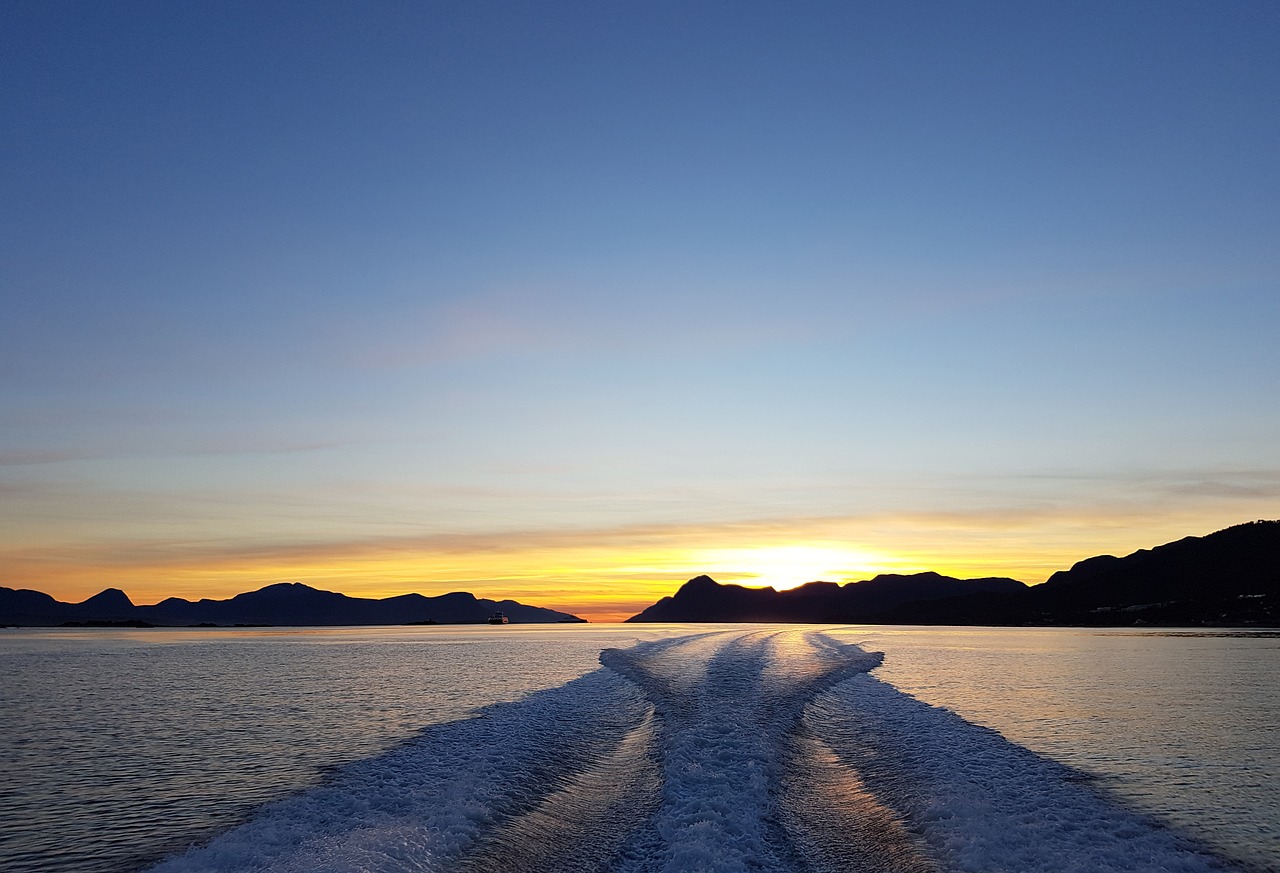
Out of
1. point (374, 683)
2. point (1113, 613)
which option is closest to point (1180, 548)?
point (1113, 613)

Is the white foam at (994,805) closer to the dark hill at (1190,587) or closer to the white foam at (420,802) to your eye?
the white foam at (420,802)

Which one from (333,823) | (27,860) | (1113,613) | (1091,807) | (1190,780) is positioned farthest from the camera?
(1113,613)

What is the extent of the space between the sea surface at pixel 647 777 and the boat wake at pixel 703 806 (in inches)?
2.9

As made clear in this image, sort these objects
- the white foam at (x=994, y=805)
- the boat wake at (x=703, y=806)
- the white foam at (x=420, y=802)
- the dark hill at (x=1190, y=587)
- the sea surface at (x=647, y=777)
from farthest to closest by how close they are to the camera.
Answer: the dark hill at (x=1190, y=587)
the sea surface at (x=647, y=777)
the boat wake at (x=703, y=806)
the white foam at (x=994, y=805)
the white foam at (x=420, y=802)

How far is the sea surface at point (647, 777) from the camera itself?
39.9 ft

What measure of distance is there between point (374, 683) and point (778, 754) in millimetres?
23995

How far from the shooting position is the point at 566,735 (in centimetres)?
2222

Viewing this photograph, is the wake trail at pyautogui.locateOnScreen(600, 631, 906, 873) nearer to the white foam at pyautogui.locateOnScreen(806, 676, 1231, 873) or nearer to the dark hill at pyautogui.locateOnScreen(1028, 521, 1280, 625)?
the white foam at pyautogui.locateOnScreen(806, 676, 1231, 873)

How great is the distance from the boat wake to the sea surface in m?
0.07

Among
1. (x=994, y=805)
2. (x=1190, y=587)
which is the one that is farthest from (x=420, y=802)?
(x=1190, y=587)

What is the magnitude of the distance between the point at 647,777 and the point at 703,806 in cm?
316

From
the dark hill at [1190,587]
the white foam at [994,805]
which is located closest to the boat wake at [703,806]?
the white foam at [994,805]

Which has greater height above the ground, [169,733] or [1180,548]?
[1180,548]

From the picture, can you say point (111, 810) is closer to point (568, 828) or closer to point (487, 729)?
point (568, 828)
